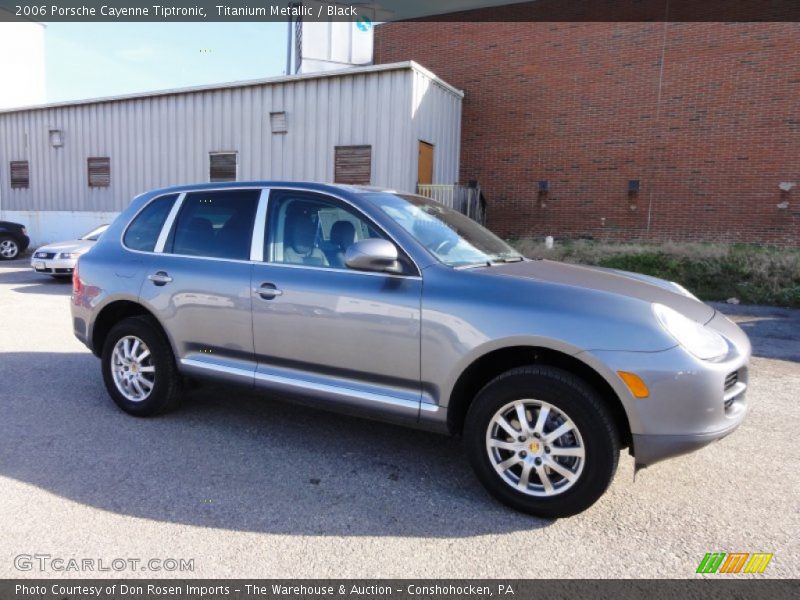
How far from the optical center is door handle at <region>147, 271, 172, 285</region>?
4.18 m

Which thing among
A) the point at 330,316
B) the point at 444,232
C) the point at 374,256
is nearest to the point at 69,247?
the point at 330,316

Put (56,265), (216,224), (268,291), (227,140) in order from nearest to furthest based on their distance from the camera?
(268,291) < (216,224) < (56,265) < (227,140)

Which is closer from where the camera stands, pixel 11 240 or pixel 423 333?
pixel 423 333

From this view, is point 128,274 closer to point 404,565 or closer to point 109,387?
point 109,387

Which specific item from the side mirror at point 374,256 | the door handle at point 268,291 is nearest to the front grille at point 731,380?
the side mirror at point 374,256

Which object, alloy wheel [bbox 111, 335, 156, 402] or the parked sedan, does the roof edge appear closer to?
the parked sedan

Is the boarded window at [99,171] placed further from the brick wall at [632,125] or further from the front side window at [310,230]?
the front side window at [310,230]

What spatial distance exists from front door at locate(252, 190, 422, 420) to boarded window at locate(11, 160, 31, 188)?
21.9 meters

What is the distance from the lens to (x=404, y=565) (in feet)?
8.43

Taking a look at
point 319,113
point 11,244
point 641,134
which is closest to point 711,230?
point 641,134

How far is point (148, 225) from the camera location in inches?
178

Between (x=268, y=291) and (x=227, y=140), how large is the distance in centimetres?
1451

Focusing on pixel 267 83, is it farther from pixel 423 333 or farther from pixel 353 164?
pixel 423 333

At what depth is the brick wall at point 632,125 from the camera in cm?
1484
